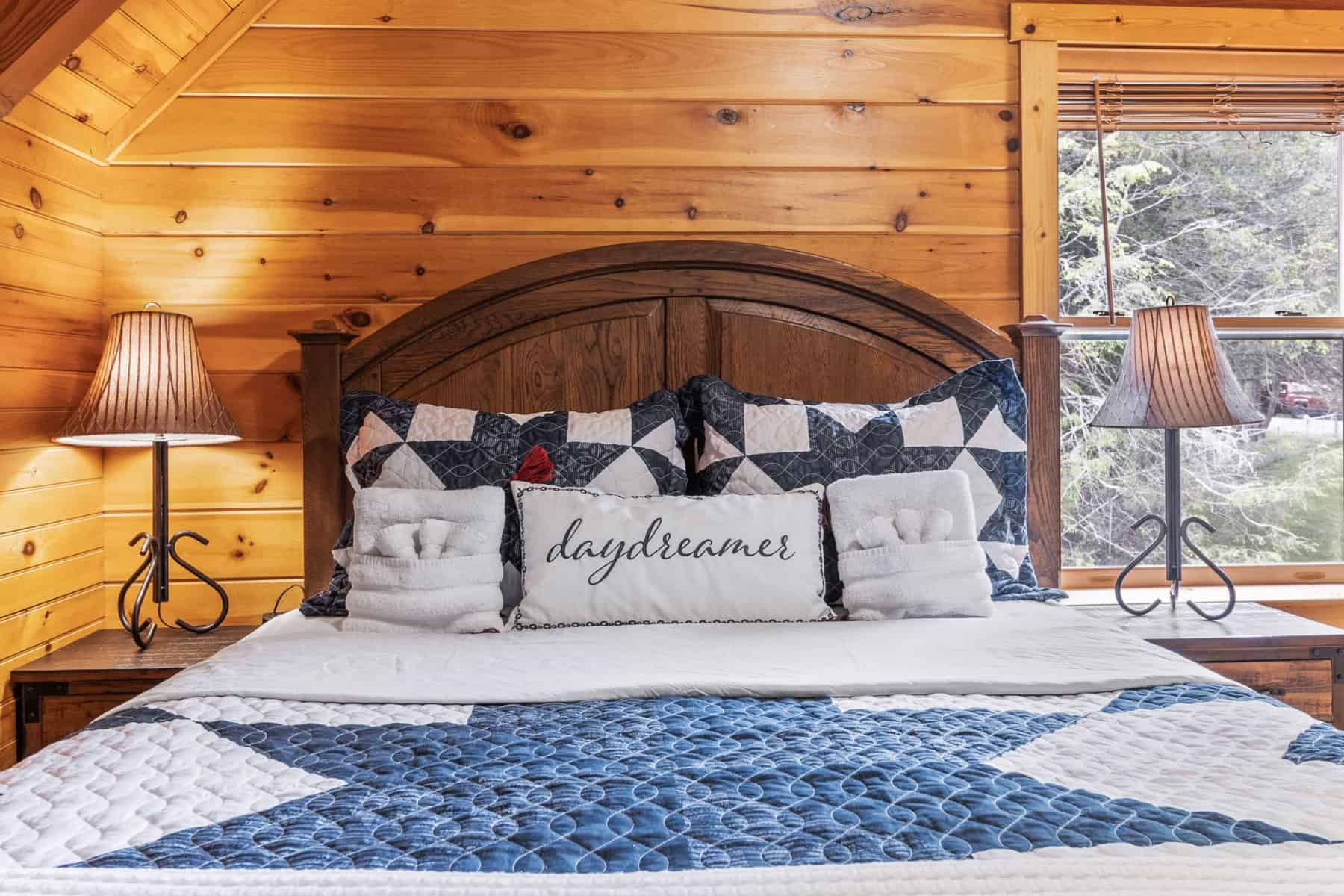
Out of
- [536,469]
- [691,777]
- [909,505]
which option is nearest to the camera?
[691,777]

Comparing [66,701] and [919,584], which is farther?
[66,701]

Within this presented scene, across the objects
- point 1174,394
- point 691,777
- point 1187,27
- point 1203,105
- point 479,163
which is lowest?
point 691,777

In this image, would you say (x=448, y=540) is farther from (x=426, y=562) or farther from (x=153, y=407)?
(x=153, y=407)

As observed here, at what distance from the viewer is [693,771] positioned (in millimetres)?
975

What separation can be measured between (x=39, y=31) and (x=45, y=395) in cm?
77

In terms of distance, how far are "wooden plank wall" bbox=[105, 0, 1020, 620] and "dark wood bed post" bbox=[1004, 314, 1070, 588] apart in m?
0.27

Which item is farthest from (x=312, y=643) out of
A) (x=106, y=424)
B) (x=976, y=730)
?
(x=976, y=730)

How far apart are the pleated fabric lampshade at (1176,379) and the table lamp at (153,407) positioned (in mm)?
1944

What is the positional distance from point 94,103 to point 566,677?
178 centimetres

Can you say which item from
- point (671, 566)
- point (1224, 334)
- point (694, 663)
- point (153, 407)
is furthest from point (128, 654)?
point (1224, 334)

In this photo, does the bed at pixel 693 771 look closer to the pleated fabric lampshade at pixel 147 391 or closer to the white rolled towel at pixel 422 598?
the white rolled towel at pixel 422 598

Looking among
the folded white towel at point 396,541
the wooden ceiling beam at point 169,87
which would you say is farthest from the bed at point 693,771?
the wooden ceiling beam at point 169,87

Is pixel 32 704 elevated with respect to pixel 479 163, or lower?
lower

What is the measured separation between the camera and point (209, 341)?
90.6 inches
